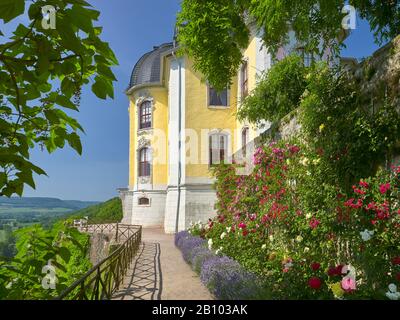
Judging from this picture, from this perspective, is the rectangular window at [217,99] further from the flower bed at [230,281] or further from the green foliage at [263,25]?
the flower bed at [230,281]

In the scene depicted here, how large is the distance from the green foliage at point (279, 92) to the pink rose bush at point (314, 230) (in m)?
2.19

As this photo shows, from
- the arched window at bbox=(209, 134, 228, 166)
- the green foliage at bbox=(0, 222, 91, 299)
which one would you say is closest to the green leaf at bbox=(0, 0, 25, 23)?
the green foliage at bbox=(0, 222, 91, 299)

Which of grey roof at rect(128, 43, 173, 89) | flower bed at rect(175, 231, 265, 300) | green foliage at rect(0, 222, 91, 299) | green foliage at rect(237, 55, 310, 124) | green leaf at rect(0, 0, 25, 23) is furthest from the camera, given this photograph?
grey roof at rect(128, 43, 173, 89)

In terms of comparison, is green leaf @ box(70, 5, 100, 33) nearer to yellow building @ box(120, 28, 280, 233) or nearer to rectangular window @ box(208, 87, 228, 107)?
yellow building @ box(120, 28, 280, 233)

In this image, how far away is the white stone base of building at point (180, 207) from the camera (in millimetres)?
18391

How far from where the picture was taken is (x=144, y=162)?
23312 mm

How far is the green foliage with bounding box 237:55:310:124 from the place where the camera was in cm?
950

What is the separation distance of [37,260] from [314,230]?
4226mm

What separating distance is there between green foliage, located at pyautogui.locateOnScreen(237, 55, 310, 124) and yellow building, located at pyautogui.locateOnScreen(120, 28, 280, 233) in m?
5.88

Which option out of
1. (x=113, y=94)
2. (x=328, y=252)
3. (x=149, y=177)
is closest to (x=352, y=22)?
(x=328, y=252)

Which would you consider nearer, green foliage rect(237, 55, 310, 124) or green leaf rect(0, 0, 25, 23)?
green leaf rect(0, 0, 25, 23)

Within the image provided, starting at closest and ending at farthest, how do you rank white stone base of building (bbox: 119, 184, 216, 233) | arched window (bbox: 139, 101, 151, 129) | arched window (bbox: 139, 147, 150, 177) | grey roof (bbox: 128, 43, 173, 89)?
white stone base of building (bbox: 119, 184, 216, 233)
arched window (bbox: 139, 147, 150, 177)
arched window (bbox: 139, 101, 151, 129)
grey roof (bbox: 128, 43, 173, 89)

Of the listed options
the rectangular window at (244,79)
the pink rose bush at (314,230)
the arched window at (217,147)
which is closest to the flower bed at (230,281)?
the pink rose bush at (314,230)

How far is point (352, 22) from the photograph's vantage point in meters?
4.33
